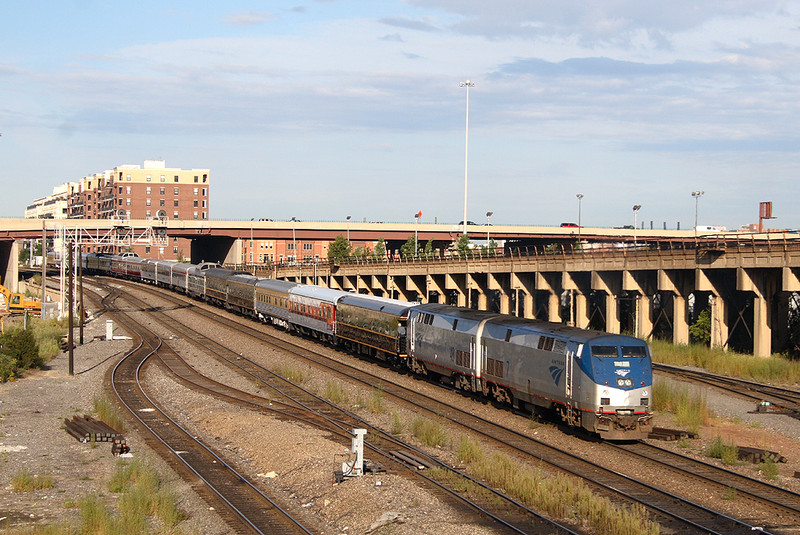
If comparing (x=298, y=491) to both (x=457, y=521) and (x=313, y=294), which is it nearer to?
(x=457, y=521)

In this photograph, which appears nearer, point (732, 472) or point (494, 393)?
point (732, 472)

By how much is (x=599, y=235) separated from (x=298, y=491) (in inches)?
4665

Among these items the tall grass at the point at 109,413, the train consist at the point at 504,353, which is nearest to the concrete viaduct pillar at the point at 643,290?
the train consist at the point at 504,353

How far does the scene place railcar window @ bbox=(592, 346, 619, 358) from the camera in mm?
23375

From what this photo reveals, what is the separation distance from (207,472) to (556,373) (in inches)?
428

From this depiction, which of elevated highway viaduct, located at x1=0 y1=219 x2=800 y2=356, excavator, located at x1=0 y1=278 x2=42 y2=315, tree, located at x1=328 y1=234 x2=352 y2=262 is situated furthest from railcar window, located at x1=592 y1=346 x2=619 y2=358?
tree, located at x1=328 y1=234 x2=352 y2=262

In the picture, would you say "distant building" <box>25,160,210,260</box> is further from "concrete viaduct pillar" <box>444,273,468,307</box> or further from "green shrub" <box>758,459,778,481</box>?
"green shrub" <box>758,459,778,481</box>

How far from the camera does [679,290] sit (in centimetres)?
4562

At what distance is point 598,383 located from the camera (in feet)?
75.2

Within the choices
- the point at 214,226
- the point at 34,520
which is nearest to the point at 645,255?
the point at 34,520

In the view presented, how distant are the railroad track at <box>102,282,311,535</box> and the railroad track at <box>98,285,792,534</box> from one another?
735cm

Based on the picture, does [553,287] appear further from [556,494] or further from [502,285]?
[556,494]

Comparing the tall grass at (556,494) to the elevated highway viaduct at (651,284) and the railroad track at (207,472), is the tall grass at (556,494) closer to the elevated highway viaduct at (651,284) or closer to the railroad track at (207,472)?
the railroad track at (207,472)

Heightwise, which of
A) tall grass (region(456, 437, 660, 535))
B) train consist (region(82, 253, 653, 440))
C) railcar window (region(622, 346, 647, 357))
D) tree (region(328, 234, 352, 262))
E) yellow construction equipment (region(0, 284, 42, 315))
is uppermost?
tree (region(328, 234, 352, 262))
